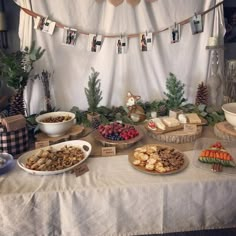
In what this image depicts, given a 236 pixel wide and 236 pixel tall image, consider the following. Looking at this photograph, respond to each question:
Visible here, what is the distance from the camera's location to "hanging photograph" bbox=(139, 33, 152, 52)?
1.52m

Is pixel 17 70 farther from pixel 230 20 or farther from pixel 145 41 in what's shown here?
pixel 230 20

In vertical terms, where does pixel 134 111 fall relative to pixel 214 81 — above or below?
below

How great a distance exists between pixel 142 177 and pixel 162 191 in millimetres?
80

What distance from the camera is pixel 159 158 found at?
0.96m

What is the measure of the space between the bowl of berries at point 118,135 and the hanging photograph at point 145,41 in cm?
56

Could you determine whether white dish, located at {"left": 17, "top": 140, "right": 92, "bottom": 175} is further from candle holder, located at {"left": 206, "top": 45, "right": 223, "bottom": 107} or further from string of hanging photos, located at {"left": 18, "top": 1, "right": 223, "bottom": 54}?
candle holder, located at {"left": 206, "top": 45, "right": 223, "bottom": 107}

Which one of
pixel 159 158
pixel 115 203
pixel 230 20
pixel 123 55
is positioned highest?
pixel 230 20

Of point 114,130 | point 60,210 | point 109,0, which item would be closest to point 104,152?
point 114,130

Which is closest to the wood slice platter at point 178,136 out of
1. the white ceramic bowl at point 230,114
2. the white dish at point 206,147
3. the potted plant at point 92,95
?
the white dish at point 206,147

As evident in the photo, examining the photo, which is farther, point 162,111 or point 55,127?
point 162,111

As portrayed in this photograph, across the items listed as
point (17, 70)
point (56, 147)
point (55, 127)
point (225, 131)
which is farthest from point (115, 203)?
point (17, 70)

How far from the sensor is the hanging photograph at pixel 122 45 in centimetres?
151

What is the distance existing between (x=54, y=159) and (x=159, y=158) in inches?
14.9

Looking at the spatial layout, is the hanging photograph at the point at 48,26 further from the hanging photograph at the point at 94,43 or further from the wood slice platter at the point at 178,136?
the wood slice platter at the point at 178,136
